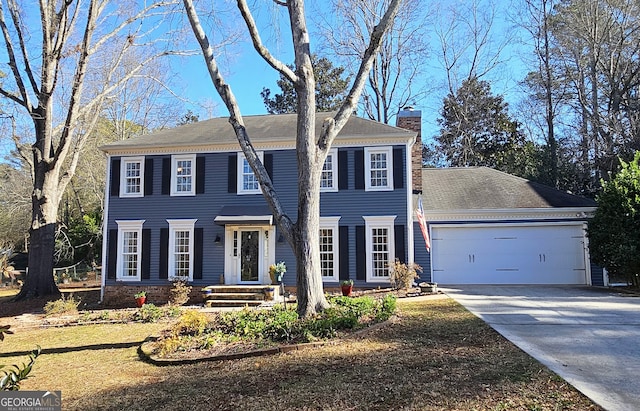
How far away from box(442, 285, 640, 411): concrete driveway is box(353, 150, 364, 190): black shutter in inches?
174

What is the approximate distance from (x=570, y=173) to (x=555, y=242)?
8.80 metres

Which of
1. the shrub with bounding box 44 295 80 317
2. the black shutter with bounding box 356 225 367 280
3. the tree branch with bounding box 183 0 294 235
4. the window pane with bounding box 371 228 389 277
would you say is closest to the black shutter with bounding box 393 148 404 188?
the window pane with bounding box 371 228 389 277

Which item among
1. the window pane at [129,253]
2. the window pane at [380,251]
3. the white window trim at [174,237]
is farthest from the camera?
the window pane at [129,253]

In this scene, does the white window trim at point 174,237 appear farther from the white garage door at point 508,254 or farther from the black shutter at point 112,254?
the white garage door at point 508,254

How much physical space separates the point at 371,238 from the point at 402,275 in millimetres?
1673

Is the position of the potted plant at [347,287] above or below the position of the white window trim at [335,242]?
below

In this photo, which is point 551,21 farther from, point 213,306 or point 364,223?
point 213,306

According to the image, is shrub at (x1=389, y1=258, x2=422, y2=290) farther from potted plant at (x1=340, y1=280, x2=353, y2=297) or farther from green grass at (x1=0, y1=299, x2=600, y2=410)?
green grass at (x1=0, y1=299, x2=600, y2=410)

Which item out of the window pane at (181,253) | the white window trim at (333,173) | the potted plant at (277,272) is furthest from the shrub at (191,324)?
the white window trim at (333,173)

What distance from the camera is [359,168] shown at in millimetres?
14000

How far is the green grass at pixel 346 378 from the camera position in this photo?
13.2 ft

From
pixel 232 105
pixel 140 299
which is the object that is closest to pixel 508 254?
pixel 232 105

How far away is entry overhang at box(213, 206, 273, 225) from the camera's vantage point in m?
13.6

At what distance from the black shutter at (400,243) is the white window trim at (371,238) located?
0.32 ft
